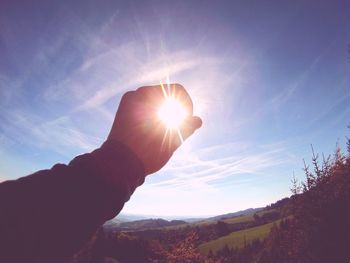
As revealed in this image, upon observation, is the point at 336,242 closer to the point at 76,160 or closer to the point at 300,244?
the point at 300,244

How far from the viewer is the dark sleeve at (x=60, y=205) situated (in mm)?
769

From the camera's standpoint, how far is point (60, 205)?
2.93 feet

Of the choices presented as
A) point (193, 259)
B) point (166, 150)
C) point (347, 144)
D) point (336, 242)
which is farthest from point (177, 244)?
point (166, 150)

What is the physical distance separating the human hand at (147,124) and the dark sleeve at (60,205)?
0.59 feet

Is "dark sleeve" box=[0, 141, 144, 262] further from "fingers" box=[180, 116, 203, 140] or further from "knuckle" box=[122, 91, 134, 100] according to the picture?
"fingers" box=[180, 116, 203, 140]

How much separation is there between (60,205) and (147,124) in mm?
623

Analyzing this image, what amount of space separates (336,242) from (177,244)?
3778cm

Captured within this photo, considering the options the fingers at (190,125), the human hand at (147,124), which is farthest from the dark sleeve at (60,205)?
the fingers at (190,125)

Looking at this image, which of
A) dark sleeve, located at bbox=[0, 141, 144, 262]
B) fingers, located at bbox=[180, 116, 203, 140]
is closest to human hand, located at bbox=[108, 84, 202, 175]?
fingers, located at bbox=[180, 116, 203, 140]

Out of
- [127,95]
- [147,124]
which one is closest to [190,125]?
[147,124]

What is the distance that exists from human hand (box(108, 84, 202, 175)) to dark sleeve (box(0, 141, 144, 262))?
18cm

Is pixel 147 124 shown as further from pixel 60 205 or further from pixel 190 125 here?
pixel 60 205

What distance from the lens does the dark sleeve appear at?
769 mm

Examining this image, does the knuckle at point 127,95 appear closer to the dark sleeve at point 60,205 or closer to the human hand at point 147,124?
the human hand at point 147,124
